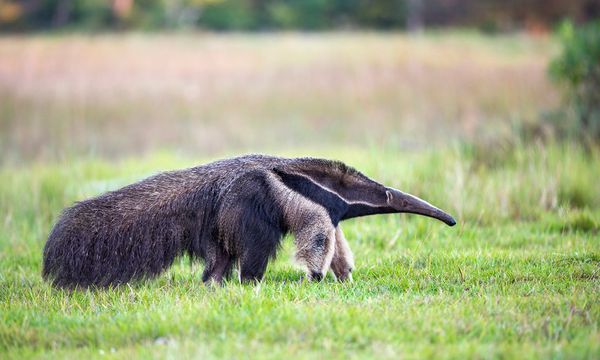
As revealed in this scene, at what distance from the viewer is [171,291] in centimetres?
600

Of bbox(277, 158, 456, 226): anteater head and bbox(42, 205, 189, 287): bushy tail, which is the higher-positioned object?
bbox(277, 158, 456, 226): anteater head

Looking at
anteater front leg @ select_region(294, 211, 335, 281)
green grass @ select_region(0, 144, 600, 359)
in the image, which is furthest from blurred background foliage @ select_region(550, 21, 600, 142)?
anteater front leg @ select_region(294, 211, 335, 281)

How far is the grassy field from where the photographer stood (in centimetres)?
473

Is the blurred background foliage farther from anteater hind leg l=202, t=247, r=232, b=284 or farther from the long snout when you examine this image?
anteater hind leg l=202, t=247, r=232, b=284

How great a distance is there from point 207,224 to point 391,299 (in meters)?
1.53

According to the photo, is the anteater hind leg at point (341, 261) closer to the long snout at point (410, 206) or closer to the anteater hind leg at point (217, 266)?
the long snout at point (410, 206)

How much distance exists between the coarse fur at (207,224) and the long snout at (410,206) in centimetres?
49

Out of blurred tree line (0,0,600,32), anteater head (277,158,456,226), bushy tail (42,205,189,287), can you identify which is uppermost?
anteater head (277,158,456,226)

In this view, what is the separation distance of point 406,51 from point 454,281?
671 inches

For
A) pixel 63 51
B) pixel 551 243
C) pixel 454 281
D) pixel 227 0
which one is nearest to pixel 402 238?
pixel 551 243

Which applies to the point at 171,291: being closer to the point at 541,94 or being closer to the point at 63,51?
the point at 541,94

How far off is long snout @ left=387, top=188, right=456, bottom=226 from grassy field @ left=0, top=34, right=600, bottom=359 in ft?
1.29

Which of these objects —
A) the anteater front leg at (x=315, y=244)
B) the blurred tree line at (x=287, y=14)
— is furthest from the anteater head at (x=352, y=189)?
the blurred tree line at (x=287, y=14)

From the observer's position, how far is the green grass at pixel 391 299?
14.8ft
